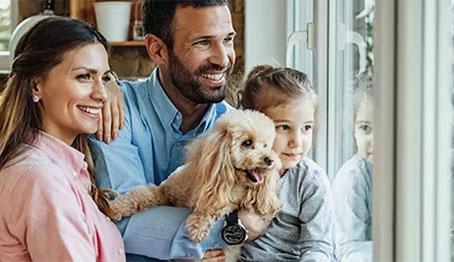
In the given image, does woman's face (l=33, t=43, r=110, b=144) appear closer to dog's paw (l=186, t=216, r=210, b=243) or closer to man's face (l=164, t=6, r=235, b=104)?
man's face (l=164, t=6, r=235, b=104)

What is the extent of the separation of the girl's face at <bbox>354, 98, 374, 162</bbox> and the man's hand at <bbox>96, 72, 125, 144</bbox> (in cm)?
58

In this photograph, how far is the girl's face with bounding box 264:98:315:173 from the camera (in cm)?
183

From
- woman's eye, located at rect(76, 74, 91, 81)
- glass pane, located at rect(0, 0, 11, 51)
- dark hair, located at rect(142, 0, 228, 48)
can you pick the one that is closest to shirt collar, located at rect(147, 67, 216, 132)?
dark hair, located at rect(142, 0, 228, 48)

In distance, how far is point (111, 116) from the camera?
193 cm

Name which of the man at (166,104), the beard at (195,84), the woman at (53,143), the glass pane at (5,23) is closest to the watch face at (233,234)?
the man at (166,104)

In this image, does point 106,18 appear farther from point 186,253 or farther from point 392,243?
point 392,243

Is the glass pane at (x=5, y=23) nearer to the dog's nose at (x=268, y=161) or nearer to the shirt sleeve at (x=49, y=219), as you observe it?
the shirt sleeve at (x=49, y=219)

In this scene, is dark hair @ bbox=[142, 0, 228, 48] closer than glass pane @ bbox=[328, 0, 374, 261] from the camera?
No

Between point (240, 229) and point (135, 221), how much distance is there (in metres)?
0.25

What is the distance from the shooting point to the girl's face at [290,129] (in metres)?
1.83

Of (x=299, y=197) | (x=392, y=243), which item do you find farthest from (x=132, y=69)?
(x=392, y=243)

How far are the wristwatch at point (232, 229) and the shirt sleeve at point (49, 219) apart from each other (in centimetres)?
30

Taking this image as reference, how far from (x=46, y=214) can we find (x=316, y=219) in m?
0.60

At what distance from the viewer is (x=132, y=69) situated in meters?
4.42
